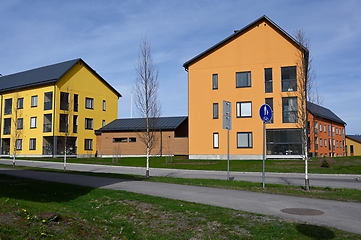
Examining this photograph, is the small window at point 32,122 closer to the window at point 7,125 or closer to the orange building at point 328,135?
the window at point 7,125

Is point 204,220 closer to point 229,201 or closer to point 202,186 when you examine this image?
point 229,201

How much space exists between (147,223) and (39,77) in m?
48.6

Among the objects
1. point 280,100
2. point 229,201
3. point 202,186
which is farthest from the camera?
point 280,100

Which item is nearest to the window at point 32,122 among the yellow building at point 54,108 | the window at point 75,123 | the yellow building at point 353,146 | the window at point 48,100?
the yellow building at point 54,108

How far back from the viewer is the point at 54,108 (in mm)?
48312

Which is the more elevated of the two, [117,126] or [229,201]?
[117,126]

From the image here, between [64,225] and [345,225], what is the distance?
543 centimetres

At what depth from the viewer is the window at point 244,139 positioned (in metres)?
37.2

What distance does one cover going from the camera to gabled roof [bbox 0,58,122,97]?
4993 centimetres

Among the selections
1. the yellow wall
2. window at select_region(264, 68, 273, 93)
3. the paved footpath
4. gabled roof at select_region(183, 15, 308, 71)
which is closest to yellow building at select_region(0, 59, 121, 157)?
the yellow wall

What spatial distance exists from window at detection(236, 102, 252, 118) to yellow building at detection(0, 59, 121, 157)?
20.5 meters

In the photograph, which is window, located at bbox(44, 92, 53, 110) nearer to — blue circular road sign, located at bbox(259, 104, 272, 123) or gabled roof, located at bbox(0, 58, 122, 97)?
gabled roof, located at bbox(0, 58, 122, 97)

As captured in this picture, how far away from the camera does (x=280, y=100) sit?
36.6 meters

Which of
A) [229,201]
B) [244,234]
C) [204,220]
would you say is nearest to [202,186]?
[229,201]
